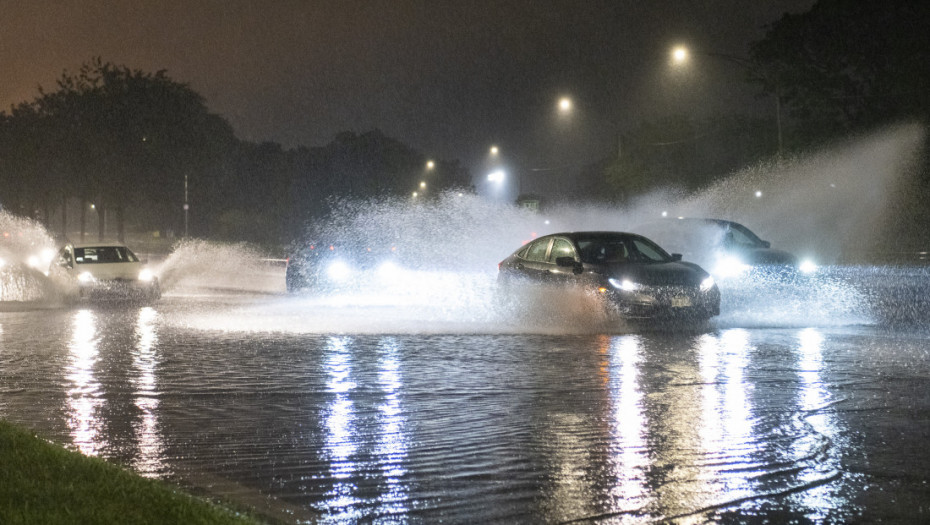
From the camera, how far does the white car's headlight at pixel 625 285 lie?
51.5ft

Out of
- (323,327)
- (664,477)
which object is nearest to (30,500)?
(664,477)

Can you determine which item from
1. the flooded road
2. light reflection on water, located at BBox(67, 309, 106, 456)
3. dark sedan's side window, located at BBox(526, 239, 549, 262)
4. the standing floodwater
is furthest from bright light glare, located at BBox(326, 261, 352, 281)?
the flooded road

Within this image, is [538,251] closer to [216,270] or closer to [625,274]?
[625,274]

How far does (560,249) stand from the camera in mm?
17125

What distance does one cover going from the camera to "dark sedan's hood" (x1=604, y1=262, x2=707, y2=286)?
15.8 m

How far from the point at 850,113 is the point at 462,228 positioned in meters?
17.8

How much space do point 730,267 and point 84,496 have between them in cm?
1620

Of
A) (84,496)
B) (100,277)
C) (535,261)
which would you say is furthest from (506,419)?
(100,277)

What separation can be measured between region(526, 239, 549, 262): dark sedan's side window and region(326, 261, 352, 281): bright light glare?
10771mm

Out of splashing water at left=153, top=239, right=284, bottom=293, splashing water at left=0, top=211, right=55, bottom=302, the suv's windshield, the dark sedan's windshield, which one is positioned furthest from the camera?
splashing water at left=153, top=239, right=284, bottom=293

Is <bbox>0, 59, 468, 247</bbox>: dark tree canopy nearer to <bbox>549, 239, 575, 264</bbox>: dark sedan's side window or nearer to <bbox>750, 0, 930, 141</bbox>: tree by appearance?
<bbox>750, 0, 930, 141</bbox>: tree

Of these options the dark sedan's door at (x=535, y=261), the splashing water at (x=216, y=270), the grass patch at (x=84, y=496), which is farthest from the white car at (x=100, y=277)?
the grass patch at (x=84, y=496)

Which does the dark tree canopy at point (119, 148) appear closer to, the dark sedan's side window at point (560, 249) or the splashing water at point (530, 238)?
the splashing water at point (530, 238)

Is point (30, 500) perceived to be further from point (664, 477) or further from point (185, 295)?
point (185, 295)
